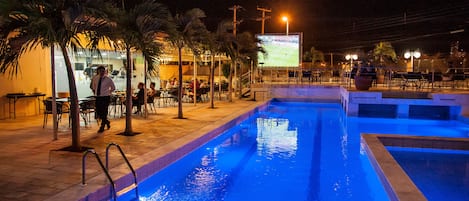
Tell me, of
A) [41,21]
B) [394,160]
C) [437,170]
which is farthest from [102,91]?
[437,170]

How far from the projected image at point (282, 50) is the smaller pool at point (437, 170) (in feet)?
44.9

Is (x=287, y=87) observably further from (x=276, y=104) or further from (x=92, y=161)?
(x=92, y=161)

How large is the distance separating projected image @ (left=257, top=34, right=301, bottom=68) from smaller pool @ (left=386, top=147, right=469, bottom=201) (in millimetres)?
13678

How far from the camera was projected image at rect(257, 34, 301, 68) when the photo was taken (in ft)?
73.5

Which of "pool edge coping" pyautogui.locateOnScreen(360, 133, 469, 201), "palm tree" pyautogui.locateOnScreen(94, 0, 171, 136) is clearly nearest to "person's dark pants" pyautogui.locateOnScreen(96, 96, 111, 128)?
"palm tree" pyautogui.locateOnScreen(94, 0, 171, 136)

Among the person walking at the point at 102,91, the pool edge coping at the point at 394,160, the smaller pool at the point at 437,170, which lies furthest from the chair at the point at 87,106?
the smaller pool at the point at 437,170

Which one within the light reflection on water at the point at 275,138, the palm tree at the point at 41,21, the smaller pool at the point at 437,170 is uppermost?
the palm tree at the point at 41,21

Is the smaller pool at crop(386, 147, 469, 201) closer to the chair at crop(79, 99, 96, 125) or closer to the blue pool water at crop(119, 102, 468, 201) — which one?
the blue pool water at crop(119, 102, 468, 201)

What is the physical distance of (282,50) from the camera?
22500 mm

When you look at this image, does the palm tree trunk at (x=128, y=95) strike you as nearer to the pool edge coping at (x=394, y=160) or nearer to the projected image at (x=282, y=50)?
the pool edge coping at (x=394, y=160)

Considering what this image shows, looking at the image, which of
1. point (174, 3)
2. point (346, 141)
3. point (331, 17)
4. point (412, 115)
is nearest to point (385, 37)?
point (331, 17)

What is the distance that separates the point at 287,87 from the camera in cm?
2155

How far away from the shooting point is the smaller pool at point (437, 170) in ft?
20.8

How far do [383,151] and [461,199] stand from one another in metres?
1.79
